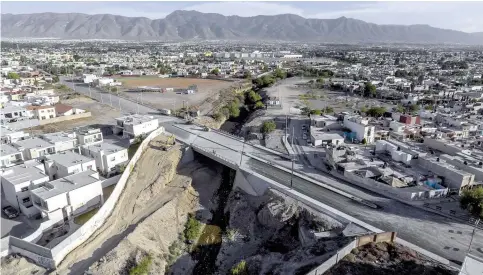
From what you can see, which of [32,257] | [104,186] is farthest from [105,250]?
[104,186]

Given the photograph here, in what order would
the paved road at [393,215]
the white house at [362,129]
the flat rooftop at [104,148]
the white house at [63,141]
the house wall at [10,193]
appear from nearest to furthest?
the paved road at [393,215]
the house wall at [10,193]
the flat rooftop at [104,148]
the white house at [63,141]
the white house at [362,129]

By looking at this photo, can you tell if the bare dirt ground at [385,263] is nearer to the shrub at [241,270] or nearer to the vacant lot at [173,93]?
the shrub at [241,270]

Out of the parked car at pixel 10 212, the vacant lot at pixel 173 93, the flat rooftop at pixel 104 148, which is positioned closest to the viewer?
the parked car at pixel 10 212

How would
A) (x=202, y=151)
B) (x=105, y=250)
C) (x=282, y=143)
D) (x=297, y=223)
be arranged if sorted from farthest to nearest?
(x=282, y=143) → (x=202, y=151) → (x=297, y=223) → (x=105, y=250)

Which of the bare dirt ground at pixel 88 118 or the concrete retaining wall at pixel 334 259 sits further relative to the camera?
the bare dirt ground at pixel 88 118

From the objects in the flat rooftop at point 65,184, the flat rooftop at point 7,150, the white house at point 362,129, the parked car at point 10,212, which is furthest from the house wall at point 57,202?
the white house at point 362,129

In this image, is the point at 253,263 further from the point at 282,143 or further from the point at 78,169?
the point at 282,143

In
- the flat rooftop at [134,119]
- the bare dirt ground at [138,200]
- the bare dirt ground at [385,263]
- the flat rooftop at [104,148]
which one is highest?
the flat rooftop at [134,119]
